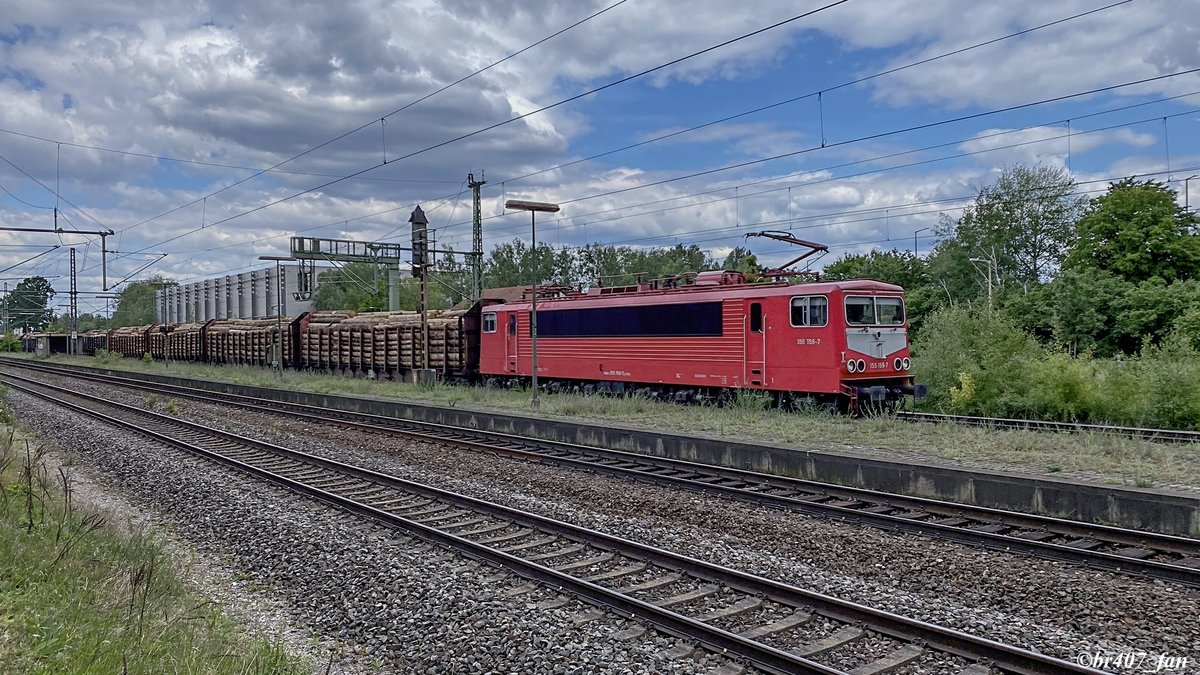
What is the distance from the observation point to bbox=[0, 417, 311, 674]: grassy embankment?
198 inches

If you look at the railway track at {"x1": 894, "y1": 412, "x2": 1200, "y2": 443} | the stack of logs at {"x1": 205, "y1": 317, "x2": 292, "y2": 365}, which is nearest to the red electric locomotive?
the railway track at {"x1": 894, "y1": 412, "x2": 1200, "y2": 443}

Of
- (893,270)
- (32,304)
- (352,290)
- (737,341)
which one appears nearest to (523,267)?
(352,290)

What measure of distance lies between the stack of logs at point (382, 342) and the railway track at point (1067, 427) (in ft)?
57.5

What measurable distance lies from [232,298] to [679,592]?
90.0 meters

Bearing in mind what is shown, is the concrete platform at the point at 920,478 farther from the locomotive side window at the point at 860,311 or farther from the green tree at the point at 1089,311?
the green tree at the point at 1089,311

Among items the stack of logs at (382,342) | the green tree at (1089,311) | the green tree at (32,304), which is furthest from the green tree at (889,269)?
Answer: the green tree at (32,304)

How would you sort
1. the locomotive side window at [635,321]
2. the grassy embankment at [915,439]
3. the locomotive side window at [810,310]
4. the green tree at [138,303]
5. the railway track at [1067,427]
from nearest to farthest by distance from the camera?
1. the grassy embankment at [915,439]
2. the railway track at [1067,427]
3. the locomotive side window at [810,310]
4. the locomotive side window at [635,321]
5. the green tree at [138,303]

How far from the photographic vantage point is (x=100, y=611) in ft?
20.5

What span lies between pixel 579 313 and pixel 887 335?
923 centimetres

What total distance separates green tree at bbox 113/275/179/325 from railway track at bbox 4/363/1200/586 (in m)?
89.5

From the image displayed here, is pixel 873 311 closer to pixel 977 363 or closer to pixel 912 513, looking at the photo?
pixel 977 363

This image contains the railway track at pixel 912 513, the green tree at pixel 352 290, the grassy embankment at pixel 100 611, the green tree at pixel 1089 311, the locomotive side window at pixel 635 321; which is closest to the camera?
the grassy embankment at pixel 100 611

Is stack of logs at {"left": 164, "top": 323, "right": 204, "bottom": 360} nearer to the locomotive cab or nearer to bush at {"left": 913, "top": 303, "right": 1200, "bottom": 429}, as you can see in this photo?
the locomotive cab

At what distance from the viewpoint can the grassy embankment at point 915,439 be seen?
11430mm
